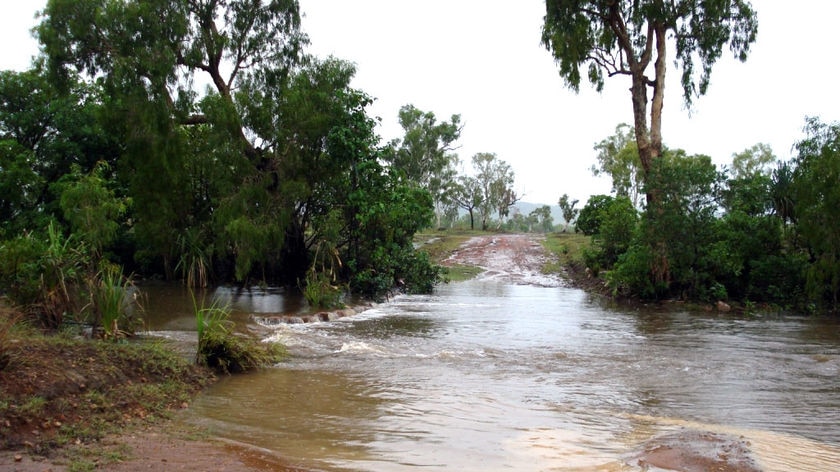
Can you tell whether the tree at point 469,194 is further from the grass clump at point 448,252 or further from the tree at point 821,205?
the tree at point 821,205

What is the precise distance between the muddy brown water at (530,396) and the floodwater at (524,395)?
2 centimetres

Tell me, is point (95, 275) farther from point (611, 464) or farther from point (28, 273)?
point (611, 464)

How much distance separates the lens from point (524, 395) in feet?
23.5

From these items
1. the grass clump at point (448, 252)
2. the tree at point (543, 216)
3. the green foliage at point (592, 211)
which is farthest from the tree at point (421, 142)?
the tree at point (543, 216)

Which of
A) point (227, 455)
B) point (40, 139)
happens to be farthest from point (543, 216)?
point (227, 455)

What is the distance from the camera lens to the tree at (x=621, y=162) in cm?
4628

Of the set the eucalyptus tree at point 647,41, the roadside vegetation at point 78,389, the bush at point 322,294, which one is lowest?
the roadside vegetation at point 78,389

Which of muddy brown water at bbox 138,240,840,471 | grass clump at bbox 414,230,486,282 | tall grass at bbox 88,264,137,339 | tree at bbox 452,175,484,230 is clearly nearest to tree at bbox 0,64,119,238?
muddy brown water at bbox 138,240,840,471

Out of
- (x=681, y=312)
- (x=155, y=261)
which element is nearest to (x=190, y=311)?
(x=155, y=261)

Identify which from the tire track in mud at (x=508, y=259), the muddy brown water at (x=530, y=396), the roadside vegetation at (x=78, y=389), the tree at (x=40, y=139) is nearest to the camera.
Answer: the roadside vegetation at (x=78, y=389)

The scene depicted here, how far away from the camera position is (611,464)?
4.66 metres

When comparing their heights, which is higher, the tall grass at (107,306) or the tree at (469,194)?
the tree at (469,194)

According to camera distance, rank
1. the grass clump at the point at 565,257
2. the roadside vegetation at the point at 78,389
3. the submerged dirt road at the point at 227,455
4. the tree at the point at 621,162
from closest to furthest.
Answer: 1. the submerged dirt road at the point at 227,455
2. the roadside vegetation at the point at 78,389
3. the grass clump at the point at 565,257
4. the tree at the point at 621,162

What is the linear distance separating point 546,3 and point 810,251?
1203cm
